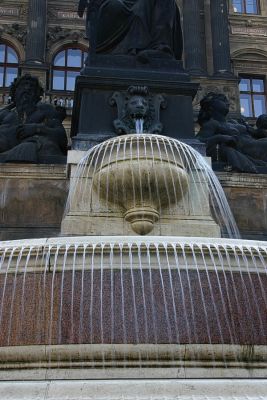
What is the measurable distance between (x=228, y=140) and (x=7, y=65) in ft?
76.8

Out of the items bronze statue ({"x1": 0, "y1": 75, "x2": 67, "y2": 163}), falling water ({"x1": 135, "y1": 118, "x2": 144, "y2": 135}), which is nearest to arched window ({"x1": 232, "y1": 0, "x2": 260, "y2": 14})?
bronze statue ({"x1": 0, "y1": 75, "x2": 67, "y2": 163})

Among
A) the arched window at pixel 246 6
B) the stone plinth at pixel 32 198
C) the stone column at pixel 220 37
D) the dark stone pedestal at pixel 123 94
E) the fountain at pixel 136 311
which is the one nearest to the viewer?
the fountain at pixel 136 311

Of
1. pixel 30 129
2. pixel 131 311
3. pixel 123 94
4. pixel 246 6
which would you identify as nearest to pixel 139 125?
pixel 123 94

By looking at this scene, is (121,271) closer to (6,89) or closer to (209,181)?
(209,181)

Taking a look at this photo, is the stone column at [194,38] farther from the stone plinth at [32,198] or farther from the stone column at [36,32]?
the stone plinth at [32,198]

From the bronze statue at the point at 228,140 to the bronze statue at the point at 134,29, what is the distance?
0.92 metres

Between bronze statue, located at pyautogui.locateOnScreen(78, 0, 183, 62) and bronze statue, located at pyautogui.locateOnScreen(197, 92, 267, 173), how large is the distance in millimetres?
918

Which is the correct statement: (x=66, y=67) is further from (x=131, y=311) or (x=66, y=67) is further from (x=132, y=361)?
(x=132, y=361)

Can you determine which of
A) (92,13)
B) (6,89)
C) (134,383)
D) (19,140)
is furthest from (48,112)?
(6,89)

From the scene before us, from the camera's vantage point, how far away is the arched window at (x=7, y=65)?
28125 mm

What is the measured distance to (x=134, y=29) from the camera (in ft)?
23.1

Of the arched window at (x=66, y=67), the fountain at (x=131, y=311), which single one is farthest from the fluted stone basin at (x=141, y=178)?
the arched window at (x=66, y=67)

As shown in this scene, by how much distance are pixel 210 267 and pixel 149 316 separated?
1.83ft

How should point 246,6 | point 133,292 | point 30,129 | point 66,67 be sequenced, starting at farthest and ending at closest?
point 246,6
point 66,67
point 30,129
point 133,292
